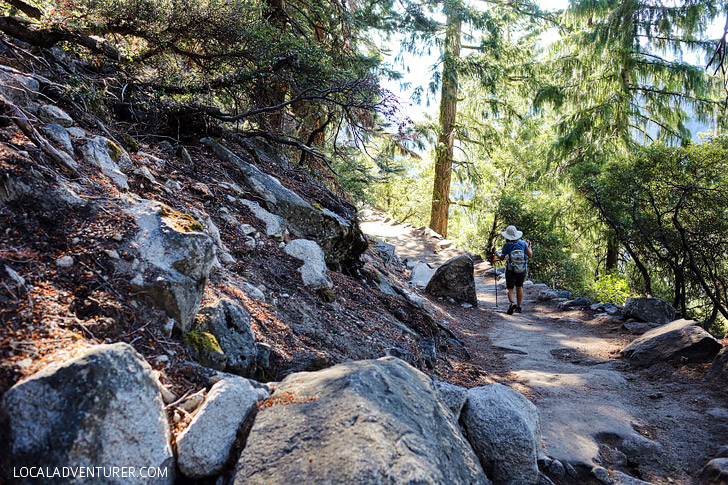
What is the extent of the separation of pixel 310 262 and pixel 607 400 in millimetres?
3488

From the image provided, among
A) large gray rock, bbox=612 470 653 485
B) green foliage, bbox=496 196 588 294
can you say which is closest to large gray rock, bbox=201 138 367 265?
large gray rock, bbox=612 470 653 485

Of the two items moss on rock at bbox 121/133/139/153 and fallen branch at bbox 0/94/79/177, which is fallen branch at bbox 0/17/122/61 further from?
fallen branch at bbox 0/94/79/177

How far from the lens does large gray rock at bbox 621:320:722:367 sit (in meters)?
4.70

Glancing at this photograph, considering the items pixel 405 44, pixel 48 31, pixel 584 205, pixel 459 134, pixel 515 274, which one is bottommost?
pixel 515 274

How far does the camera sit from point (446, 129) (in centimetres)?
1555

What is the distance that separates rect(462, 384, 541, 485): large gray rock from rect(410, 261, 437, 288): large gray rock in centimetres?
709

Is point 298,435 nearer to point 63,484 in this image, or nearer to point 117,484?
point 117,484

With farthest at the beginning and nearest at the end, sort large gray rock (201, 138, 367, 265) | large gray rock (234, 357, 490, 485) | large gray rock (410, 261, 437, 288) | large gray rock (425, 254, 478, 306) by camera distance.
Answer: large gray rock (410, 261, 437, 288) < large gray rock (425, 254, 478, 306) < large gray rock (201, 138, 367, 265) < large gray rock (234, 357, 490, 485)

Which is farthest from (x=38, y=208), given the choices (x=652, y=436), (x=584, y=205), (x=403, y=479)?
(x=584, y=205)

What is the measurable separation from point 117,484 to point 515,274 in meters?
8.22

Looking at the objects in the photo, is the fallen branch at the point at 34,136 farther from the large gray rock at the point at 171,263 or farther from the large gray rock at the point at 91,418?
the large gray rock at the point at 91,418

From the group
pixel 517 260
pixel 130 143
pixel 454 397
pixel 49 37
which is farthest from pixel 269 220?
pixel 517 260

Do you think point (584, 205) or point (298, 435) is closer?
point (298, 435)

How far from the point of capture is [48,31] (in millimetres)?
3865
